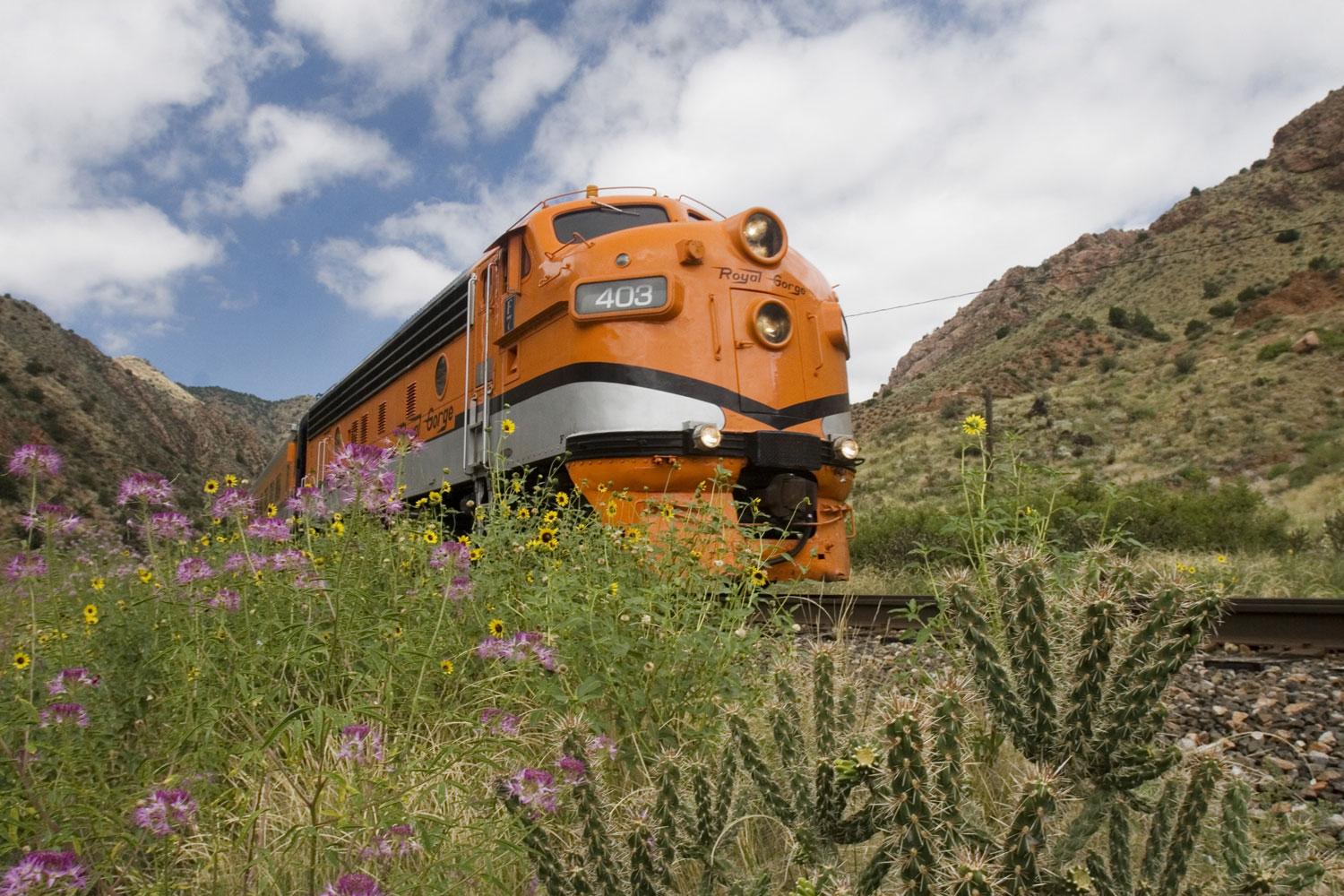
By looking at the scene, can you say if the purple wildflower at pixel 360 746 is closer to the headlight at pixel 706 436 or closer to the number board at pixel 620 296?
the headlight at pixel 706 436

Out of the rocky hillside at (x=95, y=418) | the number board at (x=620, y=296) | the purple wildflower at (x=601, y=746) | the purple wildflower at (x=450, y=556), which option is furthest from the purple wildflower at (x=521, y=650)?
the rocky hillside at (x=95, y=418)

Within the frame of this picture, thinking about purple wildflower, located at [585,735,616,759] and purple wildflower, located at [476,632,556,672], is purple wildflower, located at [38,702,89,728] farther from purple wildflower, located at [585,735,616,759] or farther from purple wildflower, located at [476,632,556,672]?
purple wildflower, located at [585,735,616,759]

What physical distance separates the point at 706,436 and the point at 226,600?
433 centimetres

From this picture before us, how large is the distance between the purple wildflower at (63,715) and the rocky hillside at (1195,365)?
14488 millimetres

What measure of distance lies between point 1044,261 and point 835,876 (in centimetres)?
8262

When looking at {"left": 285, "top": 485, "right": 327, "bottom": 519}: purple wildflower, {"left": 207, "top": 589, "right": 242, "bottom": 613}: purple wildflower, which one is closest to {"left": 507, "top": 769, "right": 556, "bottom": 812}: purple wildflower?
{"left": 207, "top": 589, "right": 242, "bottom": 613}: purple wildflower

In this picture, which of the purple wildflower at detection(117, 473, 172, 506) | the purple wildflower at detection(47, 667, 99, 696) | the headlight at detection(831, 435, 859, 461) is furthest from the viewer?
the headlight at detection(831, 435, 859, 461)

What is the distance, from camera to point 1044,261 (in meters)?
76.5

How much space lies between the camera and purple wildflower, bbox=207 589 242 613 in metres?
A: 2.66

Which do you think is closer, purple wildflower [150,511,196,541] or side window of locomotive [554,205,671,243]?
purple wildflower [150,511,196,541]

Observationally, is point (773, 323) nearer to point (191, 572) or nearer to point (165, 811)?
point (191, 572)

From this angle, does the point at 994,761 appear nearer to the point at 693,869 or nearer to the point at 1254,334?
the point at 693,869

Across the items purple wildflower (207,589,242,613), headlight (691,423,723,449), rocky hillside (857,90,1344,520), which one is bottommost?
purple wildflower (207,589,242,613)

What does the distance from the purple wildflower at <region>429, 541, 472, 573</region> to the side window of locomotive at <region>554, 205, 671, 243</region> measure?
4471 millimetres
